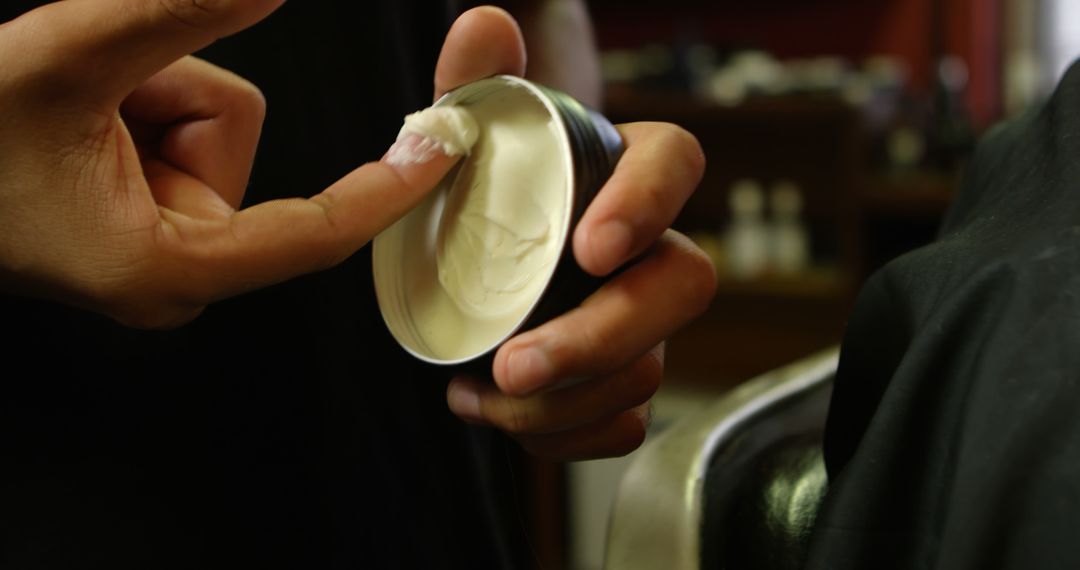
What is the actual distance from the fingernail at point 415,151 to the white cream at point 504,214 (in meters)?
0.04

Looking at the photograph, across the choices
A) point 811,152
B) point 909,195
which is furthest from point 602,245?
point 811,152

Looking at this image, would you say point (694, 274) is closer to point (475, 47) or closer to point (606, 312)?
point (606, 312)

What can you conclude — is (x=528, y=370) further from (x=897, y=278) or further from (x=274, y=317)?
(x=274, y=317)

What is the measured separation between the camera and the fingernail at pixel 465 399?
2.05 ft

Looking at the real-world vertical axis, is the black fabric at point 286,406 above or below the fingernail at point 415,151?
below

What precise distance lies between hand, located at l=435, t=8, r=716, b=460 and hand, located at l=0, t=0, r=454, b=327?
0.37ft

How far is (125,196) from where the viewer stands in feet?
1.90

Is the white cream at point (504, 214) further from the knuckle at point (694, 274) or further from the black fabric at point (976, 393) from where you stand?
the black fabric at point (976, 393)

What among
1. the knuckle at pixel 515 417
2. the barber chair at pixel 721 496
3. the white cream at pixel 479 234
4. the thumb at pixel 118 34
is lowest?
the barber chair at pixel 721 496

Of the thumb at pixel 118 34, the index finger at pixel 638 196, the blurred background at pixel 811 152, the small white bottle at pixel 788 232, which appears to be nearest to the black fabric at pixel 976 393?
the index finger at pixel 638 196

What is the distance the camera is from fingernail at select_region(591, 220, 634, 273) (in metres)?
0.51

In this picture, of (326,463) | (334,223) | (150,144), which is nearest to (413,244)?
(334,223)

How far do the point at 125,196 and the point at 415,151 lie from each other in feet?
0.55

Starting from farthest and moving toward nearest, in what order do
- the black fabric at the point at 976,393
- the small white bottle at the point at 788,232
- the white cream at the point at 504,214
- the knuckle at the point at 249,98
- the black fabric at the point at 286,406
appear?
the small white bottle at the point at 788,232 → the black fabric at the point at 286,406 → the knuckle at the point at 249,98 → the white cream at the point at 504,214 → the black fabric at the point at 976,393
